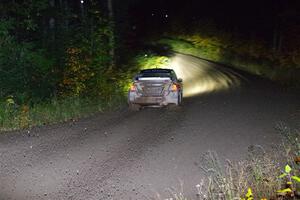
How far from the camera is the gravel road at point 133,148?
7.93 m

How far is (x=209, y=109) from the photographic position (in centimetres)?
1652

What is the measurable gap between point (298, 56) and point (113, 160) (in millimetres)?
26839

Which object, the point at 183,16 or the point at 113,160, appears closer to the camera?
the point at 113,160

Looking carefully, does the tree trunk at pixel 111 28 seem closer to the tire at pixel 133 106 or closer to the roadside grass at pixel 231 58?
the tire at pixel 133 106

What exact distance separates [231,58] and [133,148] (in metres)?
30.4

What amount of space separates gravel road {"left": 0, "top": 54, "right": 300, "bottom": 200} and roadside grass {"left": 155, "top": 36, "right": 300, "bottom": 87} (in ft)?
39.2

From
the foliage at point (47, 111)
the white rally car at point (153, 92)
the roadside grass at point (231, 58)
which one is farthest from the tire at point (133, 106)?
the roadside grass at point (231, 58)

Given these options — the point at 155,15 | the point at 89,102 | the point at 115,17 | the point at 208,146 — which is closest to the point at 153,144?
the point at 208,146

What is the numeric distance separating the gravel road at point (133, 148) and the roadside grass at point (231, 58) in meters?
12.0

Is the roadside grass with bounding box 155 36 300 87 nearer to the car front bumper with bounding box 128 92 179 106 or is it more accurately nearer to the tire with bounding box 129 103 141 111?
the car front bumper with bounding box 128 92 179 106

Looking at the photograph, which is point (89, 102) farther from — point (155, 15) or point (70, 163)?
point (155, 15)

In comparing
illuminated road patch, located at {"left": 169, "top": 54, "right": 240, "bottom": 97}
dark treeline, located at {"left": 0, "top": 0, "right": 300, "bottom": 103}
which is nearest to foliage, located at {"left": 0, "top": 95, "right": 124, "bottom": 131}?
dark treeline, located at {"left": 0, "top": 0, "right": 300, "bottom": 103}

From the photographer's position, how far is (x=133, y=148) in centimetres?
1080

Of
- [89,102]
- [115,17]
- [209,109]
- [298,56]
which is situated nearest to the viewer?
[209,109]
